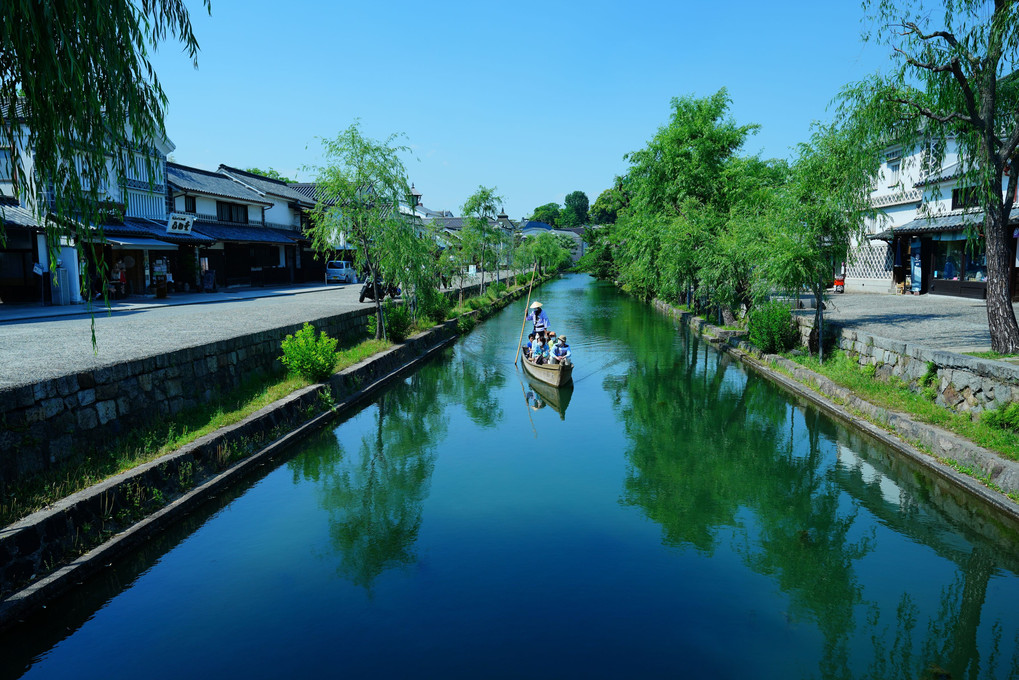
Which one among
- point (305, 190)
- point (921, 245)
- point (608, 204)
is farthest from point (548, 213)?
point (921, 245)

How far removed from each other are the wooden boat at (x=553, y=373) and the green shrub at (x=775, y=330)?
610 centimetres

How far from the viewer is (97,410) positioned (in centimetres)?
834

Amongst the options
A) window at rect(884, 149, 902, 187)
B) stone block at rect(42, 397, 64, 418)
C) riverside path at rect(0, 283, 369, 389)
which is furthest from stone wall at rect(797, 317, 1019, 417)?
window at rect(884, 149, 902, 187)

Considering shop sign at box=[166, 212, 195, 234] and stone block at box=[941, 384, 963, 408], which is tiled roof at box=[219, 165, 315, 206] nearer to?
shop sign at box=[166, 212, 195, 234]

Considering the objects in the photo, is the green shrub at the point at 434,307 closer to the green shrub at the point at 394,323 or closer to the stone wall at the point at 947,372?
the green shrub at the point at 394,323

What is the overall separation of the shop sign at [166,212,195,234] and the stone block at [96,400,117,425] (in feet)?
72.8

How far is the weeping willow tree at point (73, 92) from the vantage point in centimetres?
499

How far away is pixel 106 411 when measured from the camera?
852cm

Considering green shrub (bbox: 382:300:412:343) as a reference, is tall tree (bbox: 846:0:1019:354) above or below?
above

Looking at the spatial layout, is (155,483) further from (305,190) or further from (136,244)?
(305,190)

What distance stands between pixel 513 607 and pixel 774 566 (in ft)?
9.96

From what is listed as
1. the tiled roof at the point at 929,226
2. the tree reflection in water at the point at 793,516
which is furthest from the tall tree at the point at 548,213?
the tree reflection in water at the point at 793,516

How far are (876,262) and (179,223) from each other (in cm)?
3321

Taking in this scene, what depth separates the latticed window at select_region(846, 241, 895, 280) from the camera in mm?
31688
